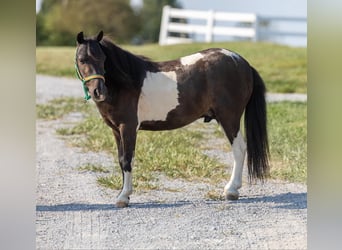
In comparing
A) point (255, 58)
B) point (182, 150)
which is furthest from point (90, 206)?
point (255, 58)

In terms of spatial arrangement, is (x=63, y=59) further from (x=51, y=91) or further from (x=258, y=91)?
(x=258, y=91)

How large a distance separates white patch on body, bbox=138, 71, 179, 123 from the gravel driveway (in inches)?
12.2

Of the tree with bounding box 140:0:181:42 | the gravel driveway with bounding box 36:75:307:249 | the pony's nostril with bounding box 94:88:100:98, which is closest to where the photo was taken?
the pony's nostril with bounding box 94:88:100:98

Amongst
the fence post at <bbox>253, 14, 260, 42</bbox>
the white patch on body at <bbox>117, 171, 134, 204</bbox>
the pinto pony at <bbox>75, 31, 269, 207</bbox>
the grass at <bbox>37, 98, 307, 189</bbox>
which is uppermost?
the fence post at <bbox>253, 14, 260, 42</bbox>

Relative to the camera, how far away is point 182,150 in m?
2.61

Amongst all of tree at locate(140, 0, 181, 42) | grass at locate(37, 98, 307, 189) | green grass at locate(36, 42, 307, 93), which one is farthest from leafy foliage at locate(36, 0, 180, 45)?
grass at locate(37, 98, 307, 189)

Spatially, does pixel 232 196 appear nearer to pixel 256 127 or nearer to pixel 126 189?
pixel 256 127

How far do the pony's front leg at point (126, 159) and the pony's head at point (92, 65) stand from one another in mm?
172

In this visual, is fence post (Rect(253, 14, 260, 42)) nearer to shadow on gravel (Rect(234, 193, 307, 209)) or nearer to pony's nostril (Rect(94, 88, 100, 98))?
shadow on gravel (Rect(234, 193, 307, 209))

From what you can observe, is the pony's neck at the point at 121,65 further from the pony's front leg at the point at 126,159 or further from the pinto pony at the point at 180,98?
the pony's front leg at the point at 126,159

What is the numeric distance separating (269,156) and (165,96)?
0.50 m

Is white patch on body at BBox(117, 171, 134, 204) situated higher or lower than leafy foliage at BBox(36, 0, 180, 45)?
lower

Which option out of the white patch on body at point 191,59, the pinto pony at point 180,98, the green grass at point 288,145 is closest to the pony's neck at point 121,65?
the pinto pony at point 180,98

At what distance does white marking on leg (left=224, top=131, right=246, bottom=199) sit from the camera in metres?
2.39
